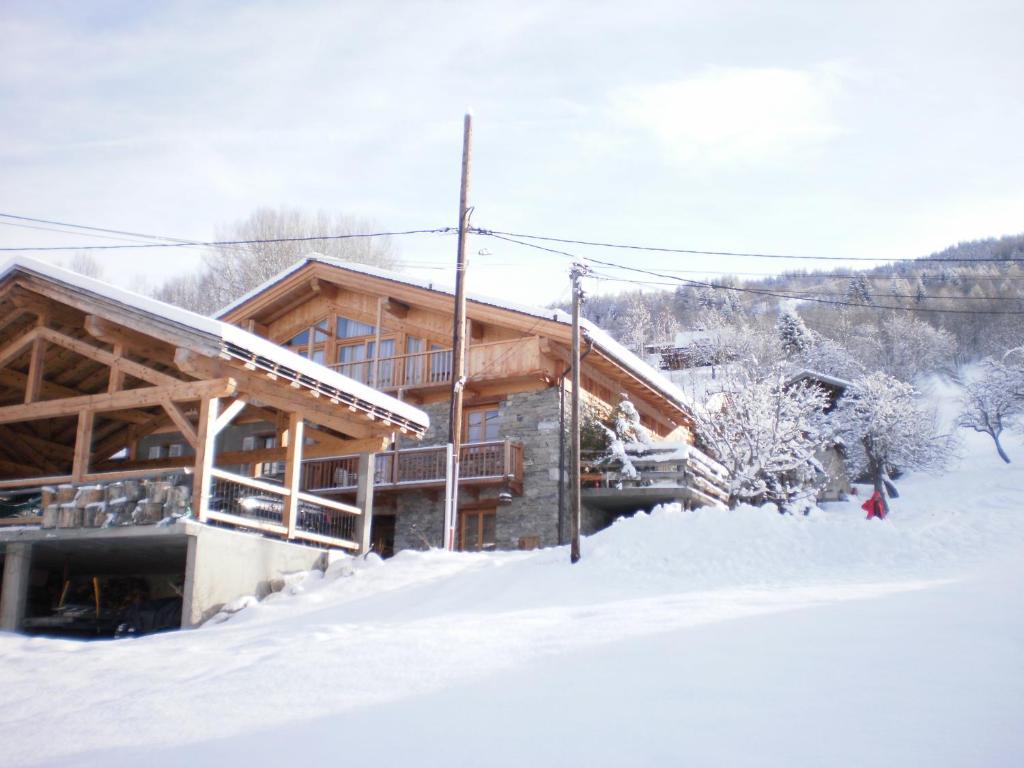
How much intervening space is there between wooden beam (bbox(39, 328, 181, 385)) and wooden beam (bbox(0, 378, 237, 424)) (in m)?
0.16

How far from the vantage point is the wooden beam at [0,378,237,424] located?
1405 cm

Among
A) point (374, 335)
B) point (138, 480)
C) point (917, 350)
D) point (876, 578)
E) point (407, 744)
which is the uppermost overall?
point (917, 350)

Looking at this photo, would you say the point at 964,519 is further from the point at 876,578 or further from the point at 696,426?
the point at 696,426

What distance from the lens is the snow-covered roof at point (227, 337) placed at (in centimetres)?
1363

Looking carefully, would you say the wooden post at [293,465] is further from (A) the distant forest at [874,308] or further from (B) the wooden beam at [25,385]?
(A) the distant forest at [874,308]

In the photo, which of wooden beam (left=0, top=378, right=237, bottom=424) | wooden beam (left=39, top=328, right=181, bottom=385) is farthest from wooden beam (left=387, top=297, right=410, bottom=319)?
wooden beam (left=0, top=378, right=237, bottom=424)

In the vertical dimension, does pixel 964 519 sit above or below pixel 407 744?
above

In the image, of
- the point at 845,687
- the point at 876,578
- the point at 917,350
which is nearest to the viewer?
the point at 845,687

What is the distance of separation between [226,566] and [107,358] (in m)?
4.02

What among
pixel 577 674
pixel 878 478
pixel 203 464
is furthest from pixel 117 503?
pixel 878 478

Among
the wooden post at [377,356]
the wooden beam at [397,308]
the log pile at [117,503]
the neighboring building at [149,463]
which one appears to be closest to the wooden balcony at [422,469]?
the wooden post at [377,356]

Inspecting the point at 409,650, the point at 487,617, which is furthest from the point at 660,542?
the point at 409,650

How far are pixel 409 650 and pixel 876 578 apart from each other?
723 centimetres

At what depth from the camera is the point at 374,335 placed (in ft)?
85.1
